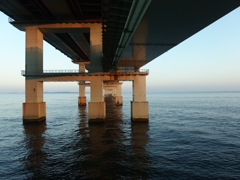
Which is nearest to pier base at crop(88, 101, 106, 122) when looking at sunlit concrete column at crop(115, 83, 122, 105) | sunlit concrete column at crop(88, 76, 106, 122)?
sunlit concrete column at crop(88, 76, 106, 122)

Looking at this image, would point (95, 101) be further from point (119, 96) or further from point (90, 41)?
point (119, 96)

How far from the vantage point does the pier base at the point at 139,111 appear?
31.9 metres

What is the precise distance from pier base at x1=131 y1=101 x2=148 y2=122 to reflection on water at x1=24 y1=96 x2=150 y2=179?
7.52m

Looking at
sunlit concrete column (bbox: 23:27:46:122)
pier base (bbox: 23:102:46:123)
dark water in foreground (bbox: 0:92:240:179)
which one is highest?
sunlit concrete column (bbox: 23:27:46:122)

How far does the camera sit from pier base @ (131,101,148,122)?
31.9m

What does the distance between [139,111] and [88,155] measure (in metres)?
17.3

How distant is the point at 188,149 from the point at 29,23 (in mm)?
31048

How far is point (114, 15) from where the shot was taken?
16.6 metres

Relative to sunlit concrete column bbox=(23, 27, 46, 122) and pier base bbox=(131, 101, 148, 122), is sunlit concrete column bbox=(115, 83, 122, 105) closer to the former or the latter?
pier base bbox=(131, 101, 148, 122)

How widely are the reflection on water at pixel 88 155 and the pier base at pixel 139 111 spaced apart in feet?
24.7

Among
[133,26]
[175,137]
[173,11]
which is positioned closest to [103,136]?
[175,137]

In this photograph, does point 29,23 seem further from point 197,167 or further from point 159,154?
point 197,167

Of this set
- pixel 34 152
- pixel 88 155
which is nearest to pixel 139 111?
pixel 88 155

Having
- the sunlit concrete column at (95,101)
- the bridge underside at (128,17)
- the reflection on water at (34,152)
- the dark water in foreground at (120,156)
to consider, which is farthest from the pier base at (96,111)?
the bridge underside at (128,17)
